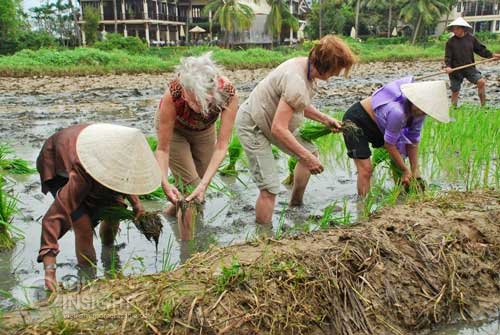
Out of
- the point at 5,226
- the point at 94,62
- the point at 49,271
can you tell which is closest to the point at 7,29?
the point at 94,62

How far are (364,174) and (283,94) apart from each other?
45.8 inches

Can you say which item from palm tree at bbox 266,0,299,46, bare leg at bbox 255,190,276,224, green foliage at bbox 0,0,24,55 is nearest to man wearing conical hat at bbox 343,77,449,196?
bare leg at bbox 255,190,276,224

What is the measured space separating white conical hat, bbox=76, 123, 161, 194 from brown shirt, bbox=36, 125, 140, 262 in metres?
0.09

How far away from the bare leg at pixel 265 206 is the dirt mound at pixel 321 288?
2.79 ft

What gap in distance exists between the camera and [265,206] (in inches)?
140

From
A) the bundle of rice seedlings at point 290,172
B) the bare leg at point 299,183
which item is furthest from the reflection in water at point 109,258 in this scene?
the bundle of rice seedlings at point 290,172

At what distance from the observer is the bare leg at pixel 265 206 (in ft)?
11.7

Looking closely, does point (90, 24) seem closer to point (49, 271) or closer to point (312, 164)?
point (312, 164)

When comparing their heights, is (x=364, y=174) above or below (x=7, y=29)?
below

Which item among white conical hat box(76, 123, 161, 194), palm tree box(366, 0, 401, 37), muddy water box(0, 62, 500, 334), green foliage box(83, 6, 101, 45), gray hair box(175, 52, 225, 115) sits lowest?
A: muddy water box(0, 62, 500, 334)

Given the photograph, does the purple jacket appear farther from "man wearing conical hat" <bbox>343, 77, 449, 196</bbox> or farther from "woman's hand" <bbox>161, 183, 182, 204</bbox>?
"woman's hand" <bbox>161, 183, 182, 204</bbox>

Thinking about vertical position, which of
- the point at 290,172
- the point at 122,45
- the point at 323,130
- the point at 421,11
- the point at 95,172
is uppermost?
the point at 421,11

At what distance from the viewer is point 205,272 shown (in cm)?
223

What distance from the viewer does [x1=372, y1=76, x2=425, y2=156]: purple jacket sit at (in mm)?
3603
